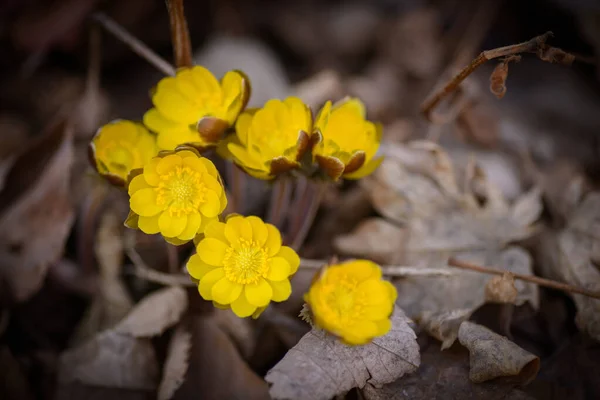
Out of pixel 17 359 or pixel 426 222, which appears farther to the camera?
pixel 426 222

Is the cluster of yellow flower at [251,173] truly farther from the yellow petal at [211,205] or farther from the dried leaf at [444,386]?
the dried leaf at [444,386]

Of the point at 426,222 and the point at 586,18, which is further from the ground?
the point at 586,18

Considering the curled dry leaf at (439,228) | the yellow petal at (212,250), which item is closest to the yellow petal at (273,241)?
the yellow petal at (212,250)

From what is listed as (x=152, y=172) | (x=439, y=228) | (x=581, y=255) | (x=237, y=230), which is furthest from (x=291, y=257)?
(x=581, y=255)

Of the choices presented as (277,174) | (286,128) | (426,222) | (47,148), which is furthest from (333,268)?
(47,148)

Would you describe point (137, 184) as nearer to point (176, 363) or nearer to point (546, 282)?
point (176, 363)

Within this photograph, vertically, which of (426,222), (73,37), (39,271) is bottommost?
(39,271)

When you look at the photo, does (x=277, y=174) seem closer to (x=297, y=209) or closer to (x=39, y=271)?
(x=297, y=209)
